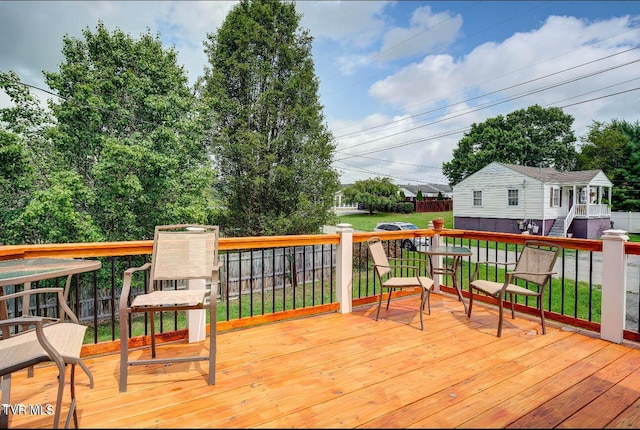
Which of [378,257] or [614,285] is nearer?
[614,285]

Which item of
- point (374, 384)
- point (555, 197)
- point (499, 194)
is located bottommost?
point (374, 384)

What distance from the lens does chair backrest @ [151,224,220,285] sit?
8.64 feet

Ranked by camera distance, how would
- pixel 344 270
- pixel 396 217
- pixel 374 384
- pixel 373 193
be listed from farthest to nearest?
pixel 373 193
pixel 396 217
pixel 344 270
pixel 374 384

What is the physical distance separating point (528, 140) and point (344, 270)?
1036 inches

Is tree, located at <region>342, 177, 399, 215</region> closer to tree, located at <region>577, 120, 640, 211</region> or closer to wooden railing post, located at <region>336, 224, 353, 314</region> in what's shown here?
tree, located at <region>577, 120, 640, 211</region>

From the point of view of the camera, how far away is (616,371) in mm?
2379

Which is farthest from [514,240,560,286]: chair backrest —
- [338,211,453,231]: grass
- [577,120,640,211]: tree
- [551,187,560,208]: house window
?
[577,120,640,211]: tree

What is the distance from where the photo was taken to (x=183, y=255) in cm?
270

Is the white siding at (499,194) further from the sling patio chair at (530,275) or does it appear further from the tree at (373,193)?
the sling patio chair at (530,275)

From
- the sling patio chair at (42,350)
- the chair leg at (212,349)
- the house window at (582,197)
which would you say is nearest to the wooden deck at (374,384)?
the chair leg at (212,349)

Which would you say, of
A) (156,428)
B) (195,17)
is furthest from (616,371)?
(195,17)

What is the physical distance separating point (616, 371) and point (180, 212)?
9581 mm

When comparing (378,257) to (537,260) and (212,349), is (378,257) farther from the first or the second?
(212,349)

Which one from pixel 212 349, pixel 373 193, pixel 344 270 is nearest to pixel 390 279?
pixel 344 270
